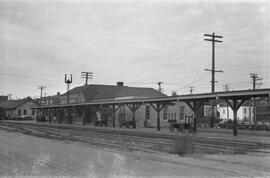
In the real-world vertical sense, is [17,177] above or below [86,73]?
below

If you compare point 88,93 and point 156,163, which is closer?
point 156,163

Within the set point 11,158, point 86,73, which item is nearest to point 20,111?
point 86,73

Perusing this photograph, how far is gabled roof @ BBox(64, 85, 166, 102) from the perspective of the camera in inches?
2510

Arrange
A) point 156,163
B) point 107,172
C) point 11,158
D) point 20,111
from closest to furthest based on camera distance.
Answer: point 107,172 < point 156,163 < point 11,158 < point 20,111

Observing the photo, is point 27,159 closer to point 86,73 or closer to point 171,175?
point 171,175

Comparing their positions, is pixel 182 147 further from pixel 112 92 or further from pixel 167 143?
pixel 112 92

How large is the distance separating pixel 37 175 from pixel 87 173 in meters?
1.17

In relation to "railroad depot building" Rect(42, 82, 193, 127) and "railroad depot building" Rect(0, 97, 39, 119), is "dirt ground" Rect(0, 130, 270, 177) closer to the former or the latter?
"railroad depot building" Rect(42, 82, 193, 127)

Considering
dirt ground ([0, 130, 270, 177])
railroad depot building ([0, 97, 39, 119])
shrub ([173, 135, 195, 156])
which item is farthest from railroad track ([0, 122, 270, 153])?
railroad depot building ([0, 97, 39, 119])

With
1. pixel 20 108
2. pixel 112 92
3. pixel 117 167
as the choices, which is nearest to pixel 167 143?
pixel 117 167

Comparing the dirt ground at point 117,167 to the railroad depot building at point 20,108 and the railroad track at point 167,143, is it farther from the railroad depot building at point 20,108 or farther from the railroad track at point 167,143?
the railroad depot building at point 20,108

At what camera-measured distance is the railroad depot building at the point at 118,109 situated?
53.2 metres

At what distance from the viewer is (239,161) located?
1219 cm

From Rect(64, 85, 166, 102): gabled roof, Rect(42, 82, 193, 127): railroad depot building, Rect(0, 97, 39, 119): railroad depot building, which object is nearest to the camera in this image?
Rect(42, 82, 193, 127): railroad depot building
